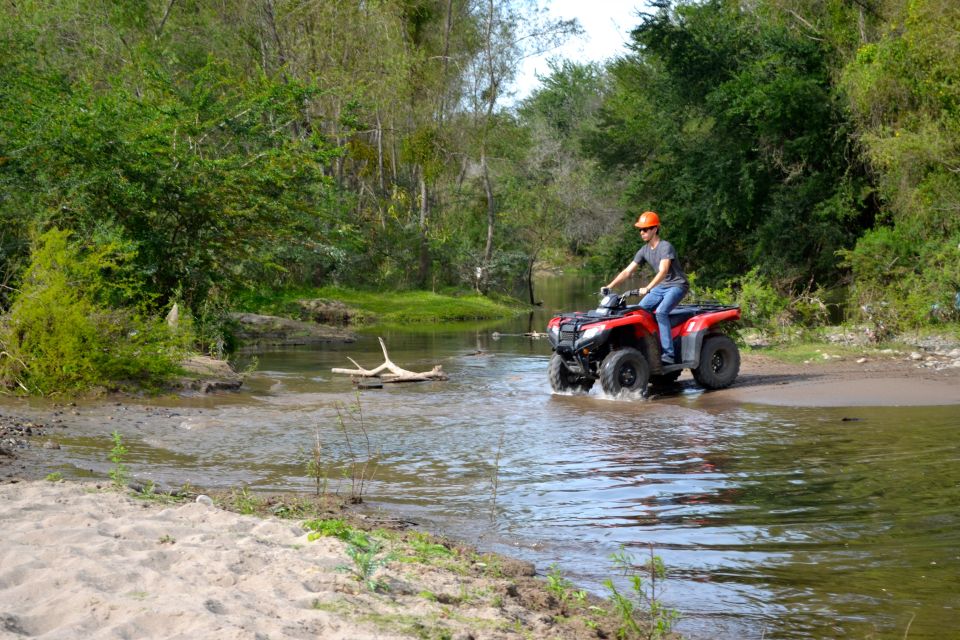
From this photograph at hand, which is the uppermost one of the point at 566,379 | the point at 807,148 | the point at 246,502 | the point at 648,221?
the point at 807,148

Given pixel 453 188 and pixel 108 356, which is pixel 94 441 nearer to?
pixel 108 356

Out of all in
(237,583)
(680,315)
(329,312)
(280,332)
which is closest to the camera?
(237,583)

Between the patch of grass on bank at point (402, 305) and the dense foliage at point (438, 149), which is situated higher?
the dense foliage at point (438, 149)

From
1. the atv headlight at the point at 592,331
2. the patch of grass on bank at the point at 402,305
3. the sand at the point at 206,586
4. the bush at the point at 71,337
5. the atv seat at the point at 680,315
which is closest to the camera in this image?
the sand at the point at 206,586

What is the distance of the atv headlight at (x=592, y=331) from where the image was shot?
13203 millimetres

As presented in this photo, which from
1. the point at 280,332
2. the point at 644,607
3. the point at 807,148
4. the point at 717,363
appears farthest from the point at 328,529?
the point at 807,148

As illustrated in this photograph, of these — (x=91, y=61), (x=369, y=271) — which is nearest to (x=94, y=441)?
(x=91, y=61)

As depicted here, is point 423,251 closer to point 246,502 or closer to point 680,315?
point 680,315

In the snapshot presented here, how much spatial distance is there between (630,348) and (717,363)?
165 centimetres

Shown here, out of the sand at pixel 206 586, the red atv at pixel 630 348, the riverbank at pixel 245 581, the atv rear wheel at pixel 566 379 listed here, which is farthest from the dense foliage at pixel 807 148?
the sand at pixel 206 586

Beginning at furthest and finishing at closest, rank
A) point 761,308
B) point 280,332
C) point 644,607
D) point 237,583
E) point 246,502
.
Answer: point 280,332, point 761,308, point 246,502, point 644,607, point 237,583

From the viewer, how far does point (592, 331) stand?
13.2 m

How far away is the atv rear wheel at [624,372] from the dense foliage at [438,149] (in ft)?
19.3

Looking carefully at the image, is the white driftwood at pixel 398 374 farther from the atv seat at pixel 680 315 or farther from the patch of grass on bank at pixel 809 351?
the patch of grass on bank at pixel 809 351
